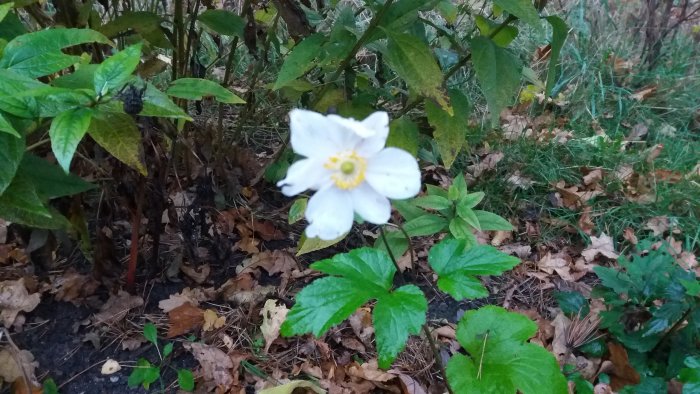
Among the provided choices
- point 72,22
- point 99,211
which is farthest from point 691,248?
point 72,22

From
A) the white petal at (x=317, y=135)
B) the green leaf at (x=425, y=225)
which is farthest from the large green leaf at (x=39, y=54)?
the green leaf at (x=425, y=225)

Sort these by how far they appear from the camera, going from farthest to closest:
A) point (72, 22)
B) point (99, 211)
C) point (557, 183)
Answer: point (557, 183) → point (99, 211) → point (72, 22)

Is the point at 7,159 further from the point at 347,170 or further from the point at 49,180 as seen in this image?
the point at 347,170

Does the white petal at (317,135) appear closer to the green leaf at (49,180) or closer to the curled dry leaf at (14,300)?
the green leaf at (49,180)

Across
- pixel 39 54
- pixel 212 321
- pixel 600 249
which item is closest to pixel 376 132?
pixel 39 54

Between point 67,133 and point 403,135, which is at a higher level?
point 67,133

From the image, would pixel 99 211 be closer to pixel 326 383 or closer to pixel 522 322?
pixel 326 383
